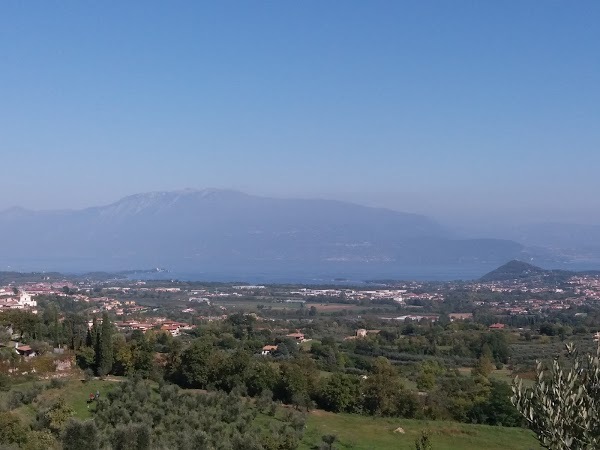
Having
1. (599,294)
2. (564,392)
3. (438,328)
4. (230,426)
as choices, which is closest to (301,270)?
(599,294)

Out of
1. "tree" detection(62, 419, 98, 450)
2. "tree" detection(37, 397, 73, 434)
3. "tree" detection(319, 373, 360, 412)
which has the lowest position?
"tree" detection(319, 373, 360, 412)

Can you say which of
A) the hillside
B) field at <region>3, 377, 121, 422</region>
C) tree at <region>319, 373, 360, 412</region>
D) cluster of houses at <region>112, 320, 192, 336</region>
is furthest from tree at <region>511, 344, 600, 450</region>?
the hillside

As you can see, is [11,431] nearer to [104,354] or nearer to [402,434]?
[104,354]

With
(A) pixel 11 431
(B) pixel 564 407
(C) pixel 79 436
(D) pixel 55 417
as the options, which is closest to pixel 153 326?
(D) pixel 55 417

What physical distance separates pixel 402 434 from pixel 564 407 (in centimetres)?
1681

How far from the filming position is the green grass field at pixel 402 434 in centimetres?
2077

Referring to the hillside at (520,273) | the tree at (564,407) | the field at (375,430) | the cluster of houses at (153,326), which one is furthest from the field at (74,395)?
the hillside at (520,273)

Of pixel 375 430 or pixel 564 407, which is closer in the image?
pixel 564 407

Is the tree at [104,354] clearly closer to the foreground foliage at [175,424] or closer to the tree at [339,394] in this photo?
the foreground foliage at [175,424]

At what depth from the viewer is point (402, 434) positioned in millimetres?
22734

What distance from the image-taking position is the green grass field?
20.8 m

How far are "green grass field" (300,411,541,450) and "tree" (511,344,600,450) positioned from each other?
13.0m

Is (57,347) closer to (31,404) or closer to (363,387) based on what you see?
(31,404)

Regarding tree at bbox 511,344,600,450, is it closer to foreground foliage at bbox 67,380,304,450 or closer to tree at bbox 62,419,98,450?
foreground foliage at bbox 67,380,304,450
